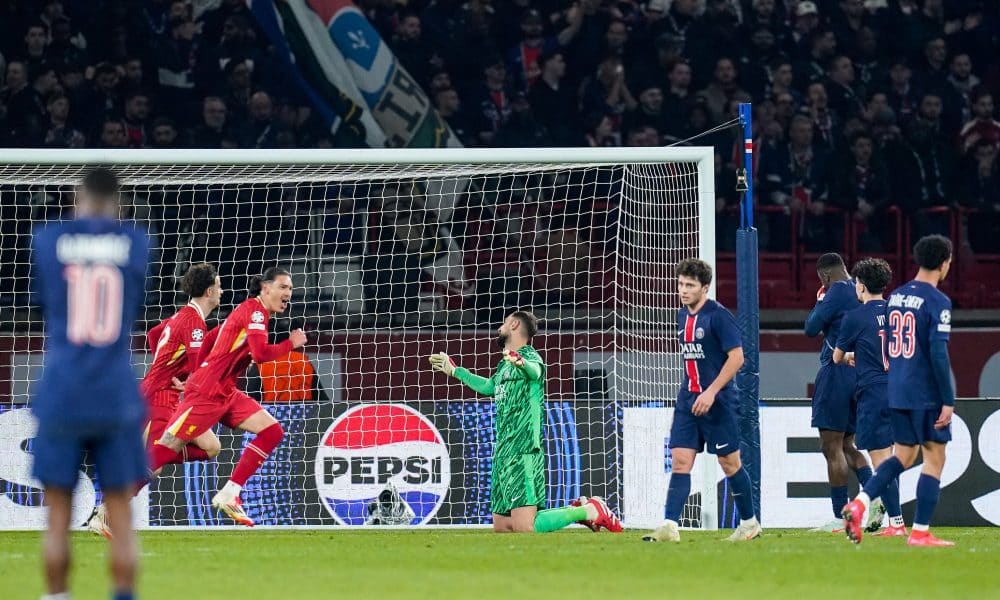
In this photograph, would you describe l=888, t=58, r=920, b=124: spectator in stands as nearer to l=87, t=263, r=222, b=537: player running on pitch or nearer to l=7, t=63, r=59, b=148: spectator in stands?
l=7, t=63, r=59, b=148: spectator in stands

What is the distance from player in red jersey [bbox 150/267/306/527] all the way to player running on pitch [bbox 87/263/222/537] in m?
0.11

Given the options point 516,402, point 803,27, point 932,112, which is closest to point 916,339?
point 516,402

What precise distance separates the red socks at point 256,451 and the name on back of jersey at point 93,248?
4503mm

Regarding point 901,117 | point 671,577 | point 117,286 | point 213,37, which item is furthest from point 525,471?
point 901,117

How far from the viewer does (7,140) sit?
46.5 ft

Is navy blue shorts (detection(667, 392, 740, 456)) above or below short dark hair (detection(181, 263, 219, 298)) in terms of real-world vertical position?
below

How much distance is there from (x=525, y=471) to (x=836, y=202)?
6.51m

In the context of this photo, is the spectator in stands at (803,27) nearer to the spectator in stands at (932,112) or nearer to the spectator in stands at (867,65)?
the spectator in stands at (867,65)

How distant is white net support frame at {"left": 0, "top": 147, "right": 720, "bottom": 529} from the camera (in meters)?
10.7

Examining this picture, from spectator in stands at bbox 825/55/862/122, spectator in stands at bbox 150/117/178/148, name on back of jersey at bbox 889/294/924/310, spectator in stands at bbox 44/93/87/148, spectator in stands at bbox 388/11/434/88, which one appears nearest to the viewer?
name on back of jersey at bbox 889/294/924/310

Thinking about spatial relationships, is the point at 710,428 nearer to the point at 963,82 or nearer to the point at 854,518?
the point at 854,518

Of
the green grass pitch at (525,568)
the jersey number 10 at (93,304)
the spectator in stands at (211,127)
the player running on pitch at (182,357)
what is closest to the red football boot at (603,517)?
the green grass pitch at (525,568)

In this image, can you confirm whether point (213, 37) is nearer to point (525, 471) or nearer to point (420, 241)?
point (420, 241)

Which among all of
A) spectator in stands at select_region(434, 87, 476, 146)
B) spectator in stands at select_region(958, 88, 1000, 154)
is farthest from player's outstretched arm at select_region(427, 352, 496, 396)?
spectator in stands at select_region(958, 88, 1000, 154)
